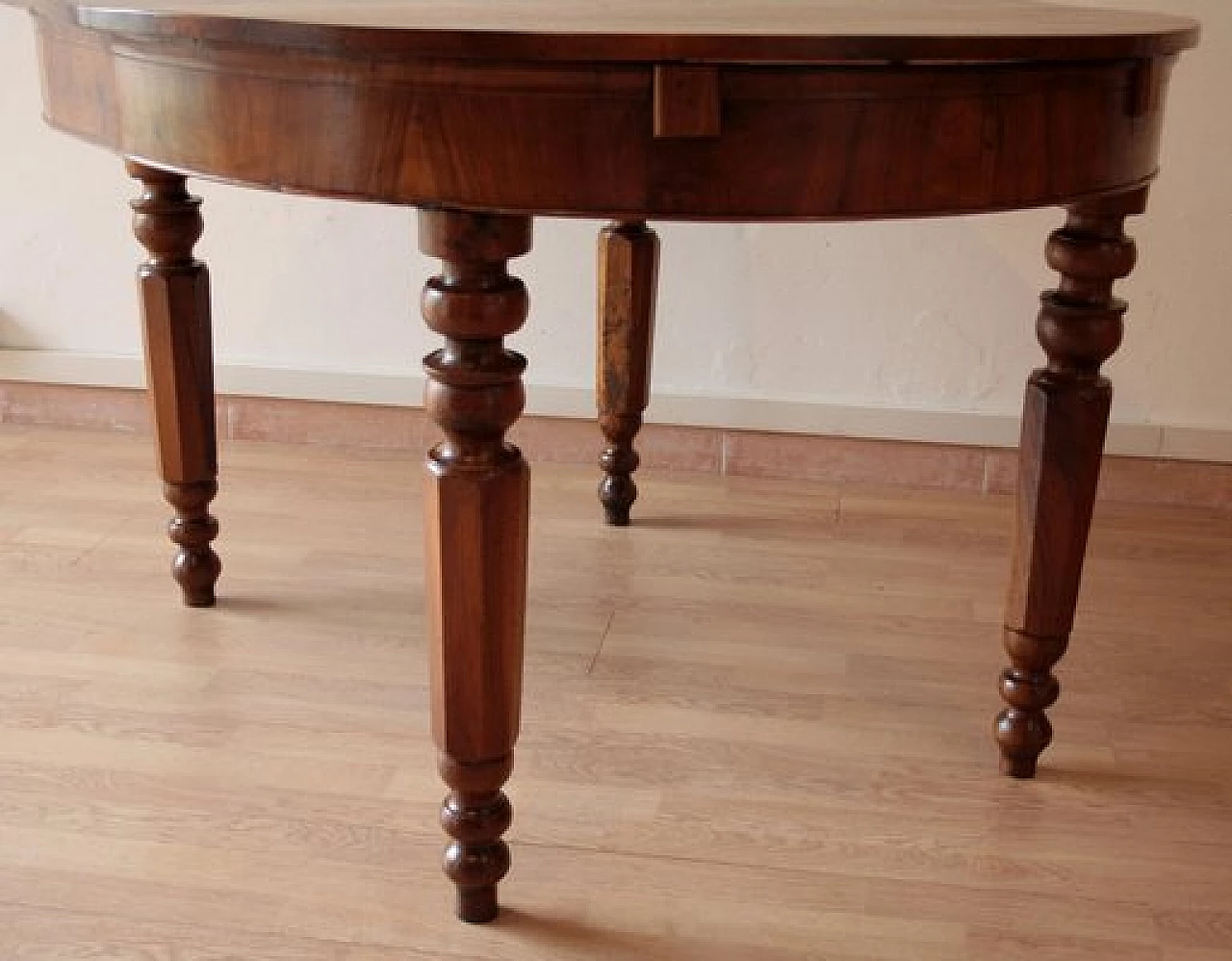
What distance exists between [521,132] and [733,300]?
1.27m

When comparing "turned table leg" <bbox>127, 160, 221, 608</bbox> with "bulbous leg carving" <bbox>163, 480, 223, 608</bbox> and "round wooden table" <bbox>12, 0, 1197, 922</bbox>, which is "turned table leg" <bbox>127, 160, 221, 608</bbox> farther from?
"round wooden table" <bbox>12, 0, 1197, 922</bbox>

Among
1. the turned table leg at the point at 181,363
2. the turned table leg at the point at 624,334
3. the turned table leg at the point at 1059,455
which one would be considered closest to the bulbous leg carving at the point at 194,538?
the turned table leg at the point at 181,363

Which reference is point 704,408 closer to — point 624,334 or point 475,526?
point 624,334

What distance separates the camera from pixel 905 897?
4.34ft

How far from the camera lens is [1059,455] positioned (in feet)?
4.53

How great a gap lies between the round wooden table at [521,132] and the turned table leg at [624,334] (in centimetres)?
59

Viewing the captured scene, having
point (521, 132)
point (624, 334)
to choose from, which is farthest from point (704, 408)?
point (521, 132)

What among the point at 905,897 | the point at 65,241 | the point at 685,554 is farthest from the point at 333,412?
the point at 905,897

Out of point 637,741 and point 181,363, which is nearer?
point 637,741

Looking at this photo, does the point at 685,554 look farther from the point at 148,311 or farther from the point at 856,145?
the point at 856,145

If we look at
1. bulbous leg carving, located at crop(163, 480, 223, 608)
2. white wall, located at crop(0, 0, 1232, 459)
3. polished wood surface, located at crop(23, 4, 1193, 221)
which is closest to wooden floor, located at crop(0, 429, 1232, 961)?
bulbous leg carving, located at crop(163, 480, 223, 608)

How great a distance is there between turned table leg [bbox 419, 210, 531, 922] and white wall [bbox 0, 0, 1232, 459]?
1.11 metres

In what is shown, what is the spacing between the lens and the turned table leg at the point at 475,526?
108 centimetres

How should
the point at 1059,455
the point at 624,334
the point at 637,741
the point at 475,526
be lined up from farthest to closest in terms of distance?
the point at 624,334
the point at 637,741
the point at 1059,455
the point at 475,526
